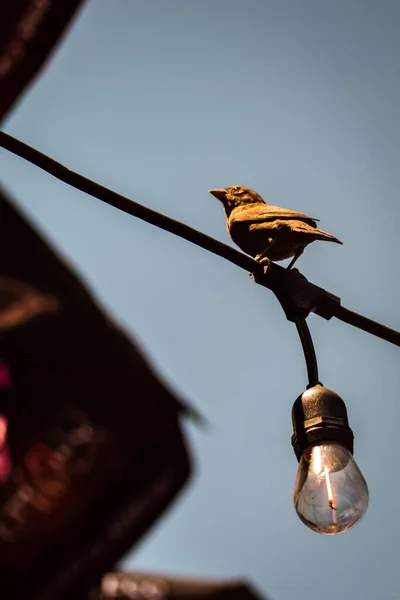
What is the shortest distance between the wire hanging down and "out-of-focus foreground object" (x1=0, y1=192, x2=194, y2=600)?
0.81 meters

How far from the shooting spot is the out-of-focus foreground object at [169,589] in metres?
4.11

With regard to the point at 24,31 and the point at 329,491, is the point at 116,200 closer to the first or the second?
the point at 24,31

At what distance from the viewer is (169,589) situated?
4.16 meters

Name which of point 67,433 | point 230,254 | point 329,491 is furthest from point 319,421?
point 67,433

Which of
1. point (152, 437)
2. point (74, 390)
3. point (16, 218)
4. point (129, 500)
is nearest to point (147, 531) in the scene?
point (129, 500)

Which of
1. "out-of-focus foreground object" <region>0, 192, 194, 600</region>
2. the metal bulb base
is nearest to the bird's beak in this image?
"out-of-focus foreground object" <region>0, 192, 194, 600</region>

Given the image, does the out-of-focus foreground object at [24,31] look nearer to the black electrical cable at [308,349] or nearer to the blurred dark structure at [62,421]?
the blurred dark structure at [62,421]

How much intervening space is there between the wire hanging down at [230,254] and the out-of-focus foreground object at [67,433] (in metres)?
0.81

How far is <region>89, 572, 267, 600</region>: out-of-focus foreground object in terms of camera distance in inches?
162

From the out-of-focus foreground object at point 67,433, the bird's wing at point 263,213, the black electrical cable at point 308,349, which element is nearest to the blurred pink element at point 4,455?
the out-of-focus foreground object at point 67,433

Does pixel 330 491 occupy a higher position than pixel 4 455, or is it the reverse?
pixel 330 491

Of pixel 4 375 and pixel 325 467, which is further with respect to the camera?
pixel 4 375

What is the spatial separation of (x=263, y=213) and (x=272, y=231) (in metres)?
0.34

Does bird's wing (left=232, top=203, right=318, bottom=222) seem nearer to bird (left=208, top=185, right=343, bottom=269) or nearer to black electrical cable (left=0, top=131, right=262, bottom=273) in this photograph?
bird (left=208, top=185, right=343, bottom=269)
